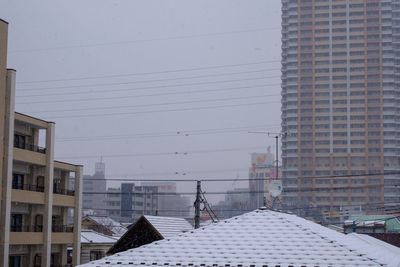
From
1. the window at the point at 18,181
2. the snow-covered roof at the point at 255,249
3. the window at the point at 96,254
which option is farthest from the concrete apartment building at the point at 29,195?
the snow-covered roof at the point at 255,249

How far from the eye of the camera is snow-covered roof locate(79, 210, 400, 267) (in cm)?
2009

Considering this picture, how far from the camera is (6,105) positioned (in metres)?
42.3

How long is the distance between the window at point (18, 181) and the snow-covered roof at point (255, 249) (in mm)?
26310

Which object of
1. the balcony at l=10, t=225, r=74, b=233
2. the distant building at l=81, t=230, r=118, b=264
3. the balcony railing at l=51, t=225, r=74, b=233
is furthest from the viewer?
the distant building at l=81, t=230, r=118, b=264

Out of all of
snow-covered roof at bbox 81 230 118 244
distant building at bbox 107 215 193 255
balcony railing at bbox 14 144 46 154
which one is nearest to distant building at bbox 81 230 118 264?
snow-covered roof at bbox 81 230 118 244

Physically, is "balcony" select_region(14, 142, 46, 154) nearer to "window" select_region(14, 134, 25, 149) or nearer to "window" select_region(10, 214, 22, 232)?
"window" select_region(14, 134, 25, 149)

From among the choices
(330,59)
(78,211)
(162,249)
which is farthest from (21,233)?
(330,59)

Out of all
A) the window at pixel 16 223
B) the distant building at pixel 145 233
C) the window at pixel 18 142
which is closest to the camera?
the distant building at pixel 145 233

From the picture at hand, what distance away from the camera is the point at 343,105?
540 feet

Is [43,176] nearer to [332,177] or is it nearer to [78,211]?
[78,211]

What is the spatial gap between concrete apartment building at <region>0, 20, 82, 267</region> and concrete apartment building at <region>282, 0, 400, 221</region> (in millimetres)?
115870

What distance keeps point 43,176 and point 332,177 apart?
388 ft

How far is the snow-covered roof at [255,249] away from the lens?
20.1 m

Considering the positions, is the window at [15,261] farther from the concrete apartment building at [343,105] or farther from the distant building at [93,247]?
the concrete apartment building at [343,105]
